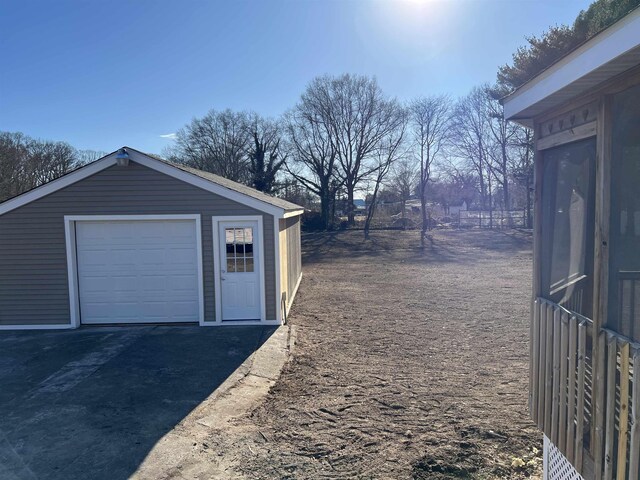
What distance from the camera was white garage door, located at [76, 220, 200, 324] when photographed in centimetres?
887

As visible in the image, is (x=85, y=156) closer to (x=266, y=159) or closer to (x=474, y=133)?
(x=266, y=159)

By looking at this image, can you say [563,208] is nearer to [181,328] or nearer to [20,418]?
[20,418]

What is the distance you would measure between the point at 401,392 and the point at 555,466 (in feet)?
7.51

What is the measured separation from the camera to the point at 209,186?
8625 millimetres

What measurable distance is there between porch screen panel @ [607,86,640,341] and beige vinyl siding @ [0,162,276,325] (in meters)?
6.80

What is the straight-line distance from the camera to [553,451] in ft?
11.0

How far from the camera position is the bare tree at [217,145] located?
41188mm

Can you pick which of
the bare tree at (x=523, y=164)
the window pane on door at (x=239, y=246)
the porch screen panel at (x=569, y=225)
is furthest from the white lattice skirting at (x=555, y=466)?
the bare tree at (x=523, y=164)

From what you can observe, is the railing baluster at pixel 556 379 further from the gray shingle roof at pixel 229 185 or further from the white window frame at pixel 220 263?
the gray shingle roof at pixel 229 185

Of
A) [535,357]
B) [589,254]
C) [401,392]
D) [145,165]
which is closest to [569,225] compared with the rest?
[589,254]

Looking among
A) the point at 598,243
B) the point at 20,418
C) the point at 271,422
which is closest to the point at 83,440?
the point at 20,418

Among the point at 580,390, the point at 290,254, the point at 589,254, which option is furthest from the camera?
the point at 290,254

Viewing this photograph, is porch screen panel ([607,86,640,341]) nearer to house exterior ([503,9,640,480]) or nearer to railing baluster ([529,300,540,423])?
house exterior ([503,9,640,480])

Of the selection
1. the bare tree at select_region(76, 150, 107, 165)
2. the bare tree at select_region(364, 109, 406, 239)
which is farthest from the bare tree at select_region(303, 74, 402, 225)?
the bare tree at select_region(76, 150, 107, 165)
